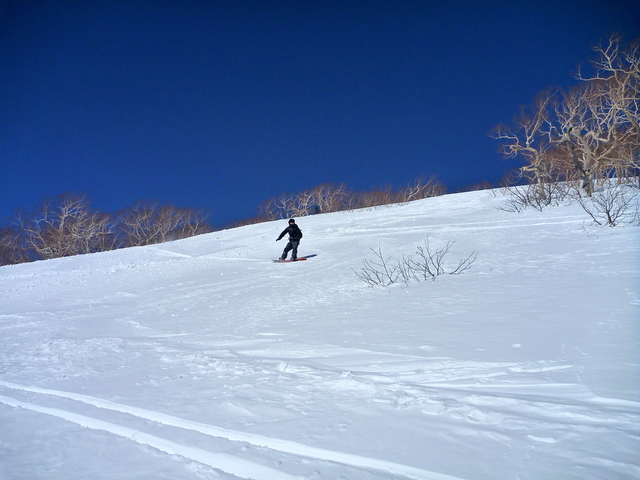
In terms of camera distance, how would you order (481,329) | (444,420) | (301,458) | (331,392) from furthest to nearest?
(481,329)
(331,392)
(444,420)
(301,458)

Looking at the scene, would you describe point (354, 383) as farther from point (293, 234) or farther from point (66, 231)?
point (66, 231)

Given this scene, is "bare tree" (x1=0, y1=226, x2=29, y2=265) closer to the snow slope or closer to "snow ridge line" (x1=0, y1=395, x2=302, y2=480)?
the snow slope

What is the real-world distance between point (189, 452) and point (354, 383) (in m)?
1.35

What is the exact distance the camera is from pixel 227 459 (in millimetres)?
2068

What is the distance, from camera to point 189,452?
2.17 metres

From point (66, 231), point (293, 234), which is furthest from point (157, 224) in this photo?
point (293, 234)

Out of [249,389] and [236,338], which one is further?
[236,338]

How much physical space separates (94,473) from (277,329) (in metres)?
3.26

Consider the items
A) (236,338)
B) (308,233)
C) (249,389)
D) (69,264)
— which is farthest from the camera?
(308,233)

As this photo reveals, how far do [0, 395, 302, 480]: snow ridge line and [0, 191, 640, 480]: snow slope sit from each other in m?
0.01

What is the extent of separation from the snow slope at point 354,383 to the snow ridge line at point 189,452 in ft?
0.04

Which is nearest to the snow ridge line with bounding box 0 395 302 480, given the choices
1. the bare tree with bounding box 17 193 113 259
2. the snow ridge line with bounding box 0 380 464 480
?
the snow ridge line with bounding box 0 380 464 480

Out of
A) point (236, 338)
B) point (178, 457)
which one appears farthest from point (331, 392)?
point (236, 338)

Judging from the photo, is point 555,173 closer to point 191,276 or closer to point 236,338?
point 191,276
